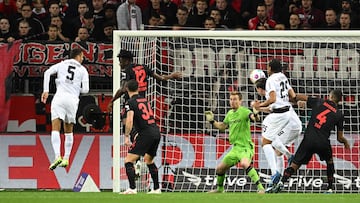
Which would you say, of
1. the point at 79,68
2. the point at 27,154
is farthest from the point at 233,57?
the point at 27,154

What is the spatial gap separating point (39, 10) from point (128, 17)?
6.14 ft

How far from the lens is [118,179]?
20797mm

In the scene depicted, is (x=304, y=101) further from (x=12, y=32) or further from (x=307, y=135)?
(x=12, y=32)

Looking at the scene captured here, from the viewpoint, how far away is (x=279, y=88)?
67.5 ft

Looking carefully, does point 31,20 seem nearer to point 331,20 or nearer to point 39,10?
point 39,10

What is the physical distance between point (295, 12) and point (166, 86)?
319cm

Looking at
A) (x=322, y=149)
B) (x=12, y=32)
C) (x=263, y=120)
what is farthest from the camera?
(x=12, y=32)

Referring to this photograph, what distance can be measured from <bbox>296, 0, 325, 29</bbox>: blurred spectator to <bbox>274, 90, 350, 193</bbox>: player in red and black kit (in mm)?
3572

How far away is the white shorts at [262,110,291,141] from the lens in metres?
21.0

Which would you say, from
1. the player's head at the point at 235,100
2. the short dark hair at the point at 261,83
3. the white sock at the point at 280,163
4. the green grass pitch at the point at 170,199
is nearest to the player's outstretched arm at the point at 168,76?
the player's head at the point at 235,100

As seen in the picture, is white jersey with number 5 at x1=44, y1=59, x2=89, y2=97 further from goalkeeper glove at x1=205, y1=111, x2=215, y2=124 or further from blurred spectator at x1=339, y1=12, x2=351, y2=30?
blurred spectator at x1=339, y1=12, x2=351, y2=30

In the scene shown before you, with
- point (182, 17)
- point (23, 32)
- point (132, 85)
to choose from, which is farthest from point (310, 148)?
point (23, 32)

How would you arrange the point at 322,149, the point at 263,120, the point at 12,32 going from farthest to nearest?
the point at 12,32 → the point at 263,120 → the point at 322,149

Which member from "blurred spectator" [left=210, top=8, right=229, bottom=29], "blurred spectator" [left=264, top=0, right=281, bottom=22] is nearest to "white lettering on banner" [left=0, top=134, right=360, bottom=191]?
"blurred spectator" [left=210, top=8, right=229, bottom=29]
